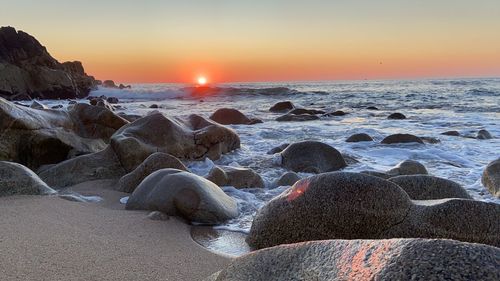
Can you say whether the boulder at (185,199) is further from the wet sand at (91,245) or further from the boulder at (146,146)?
the boulder at (146,146)

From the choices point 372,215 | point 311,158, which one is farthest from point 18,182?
point 311,158

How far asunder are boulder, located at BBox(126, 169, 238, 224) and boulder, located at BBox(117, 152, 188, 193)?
0.85 metres

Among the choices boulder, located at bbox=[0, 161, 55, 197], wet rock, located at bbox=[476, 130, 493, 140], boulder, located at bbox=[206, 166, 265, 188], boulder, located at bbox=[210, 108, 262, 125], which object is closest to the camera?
boulder, located at bbox=[0, 161, 55, 197]

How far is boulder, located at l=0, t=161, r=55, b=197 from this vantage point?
4.27 meters

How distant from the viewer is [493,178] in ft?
17.9

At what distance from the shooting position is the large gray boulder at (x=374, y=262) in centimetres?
134

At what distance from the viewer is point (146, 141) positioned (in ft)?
22.6

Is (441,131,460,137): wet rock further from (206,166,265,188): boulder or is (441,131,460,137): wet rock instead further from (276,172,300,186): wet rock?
(206,166,265,188): boulder

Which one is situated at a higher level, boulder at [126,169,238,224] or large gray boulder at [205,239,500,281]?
large gray boulder at [205,239,500,281]

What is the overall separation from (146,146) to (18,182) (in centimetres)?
242

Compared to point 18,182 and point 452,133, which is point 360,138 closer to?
point 452,133

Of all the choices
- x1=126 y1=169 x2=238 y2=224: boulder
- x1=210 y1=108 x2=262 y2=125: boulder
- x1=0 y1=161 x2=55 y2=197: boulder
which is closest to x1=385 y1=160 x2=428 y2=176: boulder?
x1=126 y1=169 x2=238 y2=224: boulder

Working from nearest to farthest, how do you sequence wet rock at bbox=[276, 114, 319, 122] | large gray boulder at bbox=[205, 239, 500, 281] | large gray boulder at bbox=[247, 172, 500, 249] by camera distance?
1. large gray boulder at bbox=[205, 239, 500, 281]
2. large gray boulder at bbox=[247, 172, 500, 249]
3. wet rock at bbox=[276, 114, 319, 122]

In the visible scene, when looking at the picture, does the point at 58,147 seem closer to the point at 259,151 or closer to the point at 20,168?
the point at 20,168
